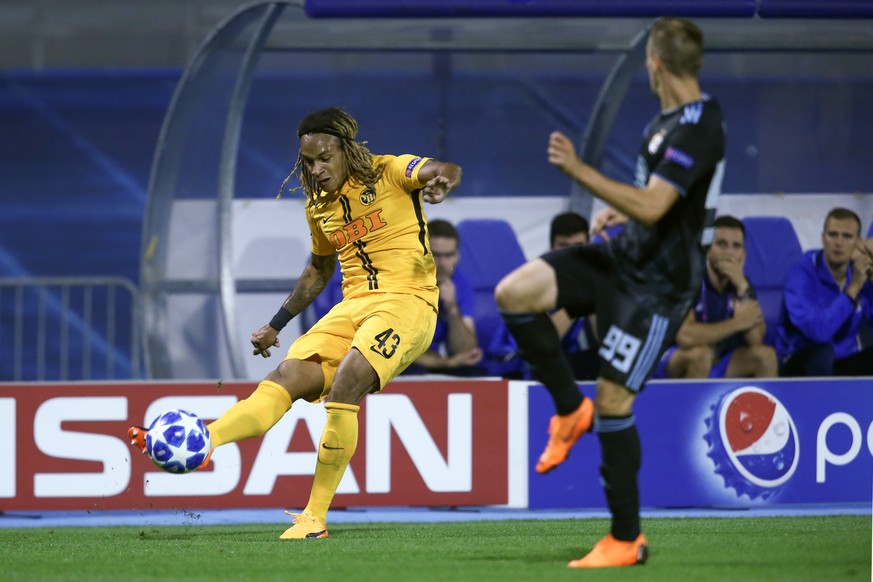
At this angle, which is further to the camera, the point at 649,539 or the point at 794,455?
the point at 794,455

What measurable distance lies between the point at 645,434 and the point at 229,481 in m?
2.33

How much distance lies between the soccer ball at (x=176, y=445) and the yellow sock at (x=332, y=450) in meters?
0.61


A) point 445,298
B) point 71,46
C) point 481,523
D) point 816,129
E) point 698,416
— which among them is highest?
point 71,46

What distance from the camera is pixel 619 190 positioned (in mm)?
4676

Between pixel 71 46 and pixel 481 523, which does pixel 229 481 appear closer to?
pixel 481 523

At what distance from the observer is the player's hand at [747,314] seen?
863 cm

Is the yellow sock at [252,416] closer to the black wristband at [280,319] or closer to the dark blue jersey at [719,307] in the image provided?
the black wristband at [280,319]

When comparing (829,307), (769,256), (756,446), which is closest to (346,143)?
(756,446)

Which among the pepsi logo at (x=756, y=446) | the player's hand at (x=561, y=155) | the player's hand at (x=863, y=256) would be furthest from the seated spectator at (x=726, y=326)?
the player's hand at (x=561, y=155)

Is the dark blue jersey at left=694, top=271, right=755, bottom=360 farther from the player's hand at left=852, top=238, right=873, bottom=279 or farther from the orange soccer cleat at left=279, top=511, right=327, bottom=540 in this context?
the orange soccer cleat at left=279, top=511, right=327, bottom=540

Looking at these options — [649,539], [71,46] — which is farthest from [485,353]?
[71,46]

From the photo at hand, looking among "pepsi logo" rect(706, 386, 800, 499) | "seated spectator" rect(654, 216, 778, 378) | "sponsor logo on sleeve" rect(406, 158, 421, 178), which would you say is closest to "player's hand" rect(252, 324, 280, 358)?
"sponsor logo on sleeve" rect(406, 158, 421, 178)

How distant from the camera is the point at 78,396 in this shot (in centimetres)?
798

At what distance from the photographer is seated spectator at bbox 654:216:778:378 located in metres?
8.64
